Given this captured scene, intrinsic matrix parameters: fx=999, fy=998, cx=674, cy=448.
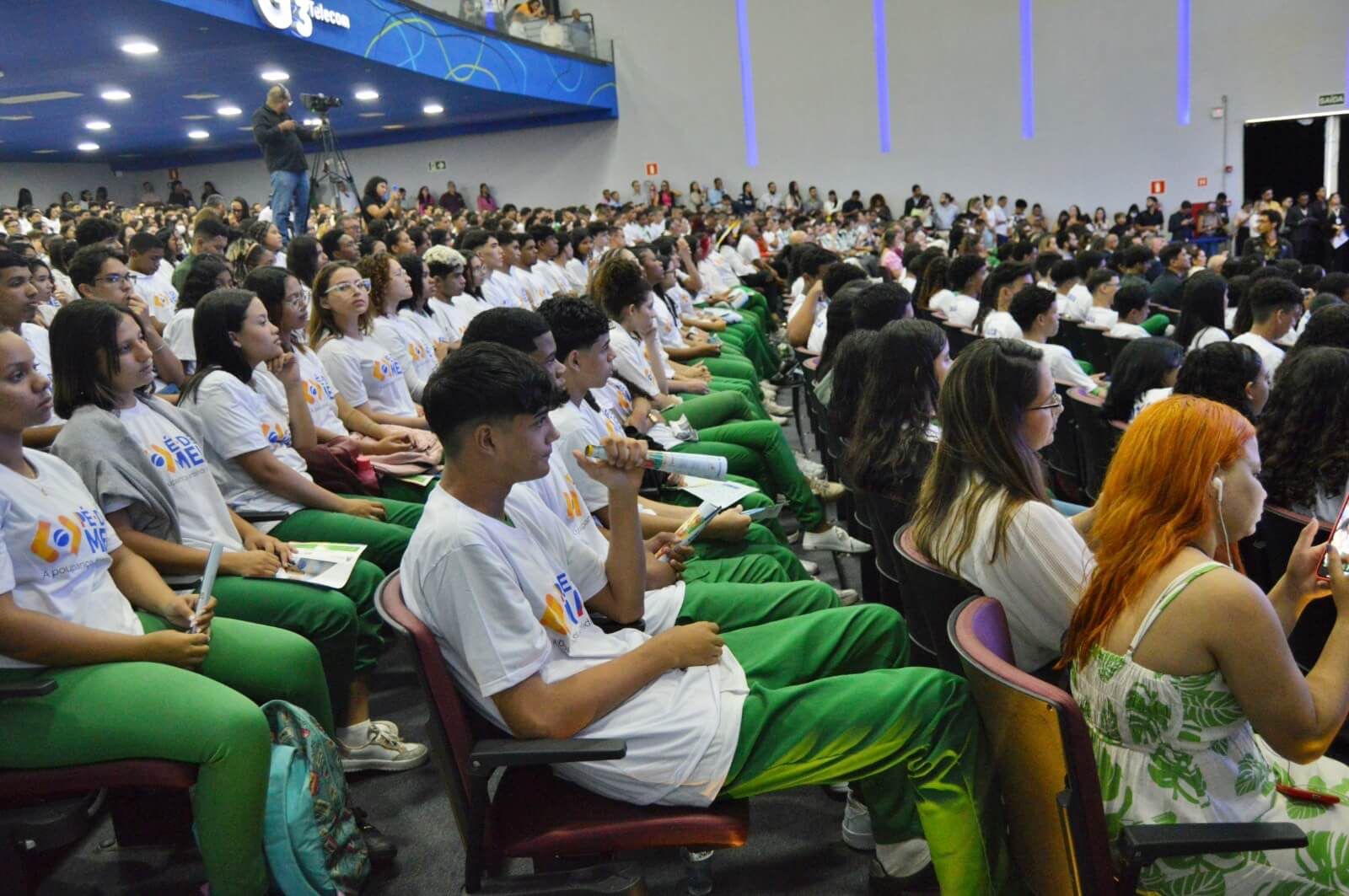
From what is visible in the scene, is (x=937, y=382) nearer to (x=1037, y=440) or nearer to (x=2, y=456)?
(x=1037, y=440)


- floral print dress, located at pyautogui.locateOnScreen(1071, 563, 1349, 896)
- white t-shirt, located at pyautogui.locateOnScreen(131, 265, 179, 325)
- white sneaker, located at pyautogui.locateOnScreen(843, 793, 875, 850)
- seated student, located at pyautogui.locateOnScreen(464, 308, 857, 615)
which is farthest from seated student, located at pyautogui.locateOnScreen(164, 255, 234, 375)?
floral print dress, located at pyautogui.locateOnScreen(1071, 563, 1349, 896)

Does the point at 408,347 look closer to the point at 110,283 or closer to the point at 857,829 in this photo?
the point at 110,283

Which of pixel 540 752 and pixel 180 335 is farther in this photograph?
pixel 180 335

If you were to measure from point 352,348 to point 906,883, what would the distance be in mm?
2746

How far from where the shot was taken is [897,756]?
1.60 metres

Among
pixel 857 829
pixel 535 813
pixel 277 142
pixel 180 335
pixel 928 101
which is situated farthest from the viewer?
pixel 928 101

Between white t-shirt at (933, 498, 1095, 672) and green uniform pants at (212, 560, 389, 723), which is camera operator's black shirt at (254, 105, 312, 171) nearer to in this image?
green uniform pants at (212, 560, 389, 723)

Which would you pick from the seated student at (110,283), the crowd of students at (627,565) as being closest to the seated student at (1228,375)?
the crowd of students at (627,565)

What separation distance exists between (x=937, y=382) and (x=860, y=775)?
1378 millimetres

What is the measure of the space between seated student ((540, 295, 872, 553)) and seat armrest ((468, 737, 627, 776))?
3.79 feet

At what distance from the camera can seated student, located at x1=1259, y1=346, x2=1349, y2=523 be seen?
8.23ft

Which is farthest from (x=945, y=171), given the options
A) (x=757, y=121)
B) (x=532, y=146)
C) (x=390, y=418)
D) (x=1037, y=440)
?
(x=1037, y=440)

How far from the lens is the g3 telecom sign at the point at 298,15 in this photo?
8016 millimetres

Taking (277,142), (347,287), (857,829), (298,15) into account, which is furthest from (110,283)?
(298,15)
